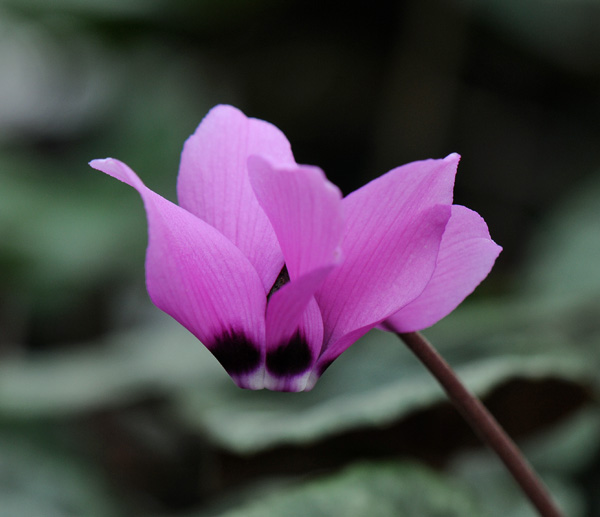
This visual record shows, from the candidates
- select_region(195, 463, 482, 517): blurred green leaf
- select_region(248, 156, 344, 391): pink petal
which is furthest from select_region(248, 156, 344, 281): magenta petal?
select_region(195, 463, 482, 517): blurred green leaf

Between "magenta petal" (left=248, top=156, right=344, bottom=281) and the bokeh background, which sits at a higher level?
"magenta petal" (left=248, top=156, right=344, bottom=281)

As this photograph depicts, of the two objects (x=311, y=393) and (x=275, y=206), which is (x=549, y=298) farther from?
(x=275, y=206)

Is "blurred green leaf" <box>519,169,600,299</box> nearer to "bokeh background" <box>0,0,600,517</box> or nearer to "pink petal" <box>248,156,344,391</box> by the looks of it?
"bokeh background" <box>0,0,600,517</box>

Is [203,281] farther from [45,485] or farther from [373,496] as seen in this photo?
[45,485]

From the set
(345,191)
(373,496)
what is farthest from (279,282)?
(345,191)

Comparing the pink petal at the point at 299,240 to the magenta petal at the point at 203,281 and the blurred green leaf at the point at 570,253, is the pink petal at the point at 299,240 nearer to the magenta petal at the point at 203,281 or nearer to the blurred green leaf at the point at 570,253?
the magenta petal at the point at 203,281

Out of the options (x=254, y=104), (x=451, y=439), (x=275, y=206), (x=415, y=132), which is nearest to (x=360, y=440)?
(x=451, y=439)

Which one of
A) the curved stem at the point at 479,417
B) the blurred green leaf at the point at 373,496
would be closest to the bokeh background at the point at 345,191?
the blurred green leaf at the point at 373,496

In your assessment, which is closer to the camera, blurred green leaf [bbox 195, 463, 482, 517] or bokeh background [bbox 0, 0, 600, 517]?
blurred green leaf [bbox 195, 463, 482, 517]
